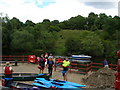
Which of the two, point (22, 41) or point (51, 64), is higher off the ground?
point (22, 41)

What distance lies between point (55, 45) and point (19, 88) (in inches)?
1493

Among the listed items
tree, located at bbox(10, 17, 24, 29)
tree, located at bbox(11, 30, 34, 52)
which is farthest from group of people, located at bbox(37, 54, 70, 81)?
tree, located at bbox(10, 17, 24, 29)

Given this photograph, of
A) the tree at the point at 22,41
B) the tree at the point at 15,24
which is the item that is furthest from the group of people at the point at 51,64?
the tree at the point at 15,24

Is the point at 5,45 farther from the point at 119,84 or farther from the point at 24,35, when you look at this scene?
the point at 119,84

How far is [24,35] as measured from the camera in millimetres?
43406

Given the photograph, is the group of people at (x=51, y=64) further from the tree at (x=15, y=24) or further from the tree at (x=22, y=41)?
the tree at (x=15, y=24)

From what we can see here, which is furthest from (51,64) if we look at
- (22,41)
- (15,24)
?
(15,24)

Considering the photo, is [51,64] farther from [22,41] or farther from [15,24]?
[15,24]

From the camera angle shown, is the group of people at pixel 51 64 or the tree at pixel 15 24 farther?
the tree at pixel 15 24

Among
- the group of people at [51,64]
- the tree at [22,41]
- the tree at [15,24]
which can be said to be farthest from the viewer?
the tree at [15,24]

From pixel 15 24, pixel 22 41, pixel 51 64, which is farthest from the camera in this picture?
pixel 15 24

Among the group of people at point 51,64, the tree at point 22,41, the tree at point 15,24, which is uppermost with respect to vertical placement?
the tree at point 15,24

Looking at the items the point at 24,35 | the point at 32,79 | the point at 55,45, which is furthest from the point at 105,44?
the point at 32,79

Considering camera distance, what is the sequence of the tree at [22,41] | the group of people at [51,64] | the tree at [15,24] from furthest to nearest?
1. the tree at [15,24]
2. the tree at [22,41]
3. the group of people at [51,64]
